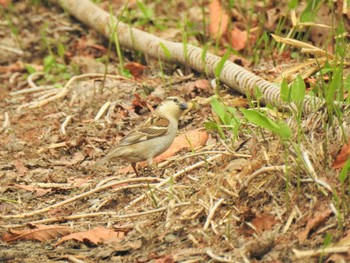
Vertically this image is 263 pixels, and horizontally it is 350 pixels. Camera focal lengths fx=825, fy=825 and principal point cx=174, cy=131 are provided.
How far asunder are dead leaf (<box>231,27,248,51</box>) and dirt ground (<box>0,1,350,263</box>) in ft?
2.36

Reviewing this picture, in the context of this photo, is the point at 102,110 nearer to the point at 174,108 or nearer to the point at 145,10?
the point at 174,108

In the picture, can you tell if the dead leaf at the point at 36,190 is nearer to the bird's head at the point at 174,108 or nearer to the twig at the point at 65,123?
the bird's head at the point at 174,108

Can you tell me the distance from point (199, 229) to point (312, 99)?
4.74 ft

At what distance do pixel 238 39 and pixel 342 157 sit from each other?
421 centimetres

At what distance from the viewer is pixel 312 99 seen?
562 centimetres

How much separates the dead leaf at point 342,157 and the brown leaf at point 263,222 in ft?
1.49

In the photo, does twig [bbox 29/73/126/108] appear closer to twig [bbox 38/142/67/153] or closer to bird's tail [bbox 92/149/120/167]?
twig [bbox 38/142/67/153]

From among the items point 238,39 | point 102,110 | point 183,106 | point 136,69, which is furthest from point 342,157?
point 136,69

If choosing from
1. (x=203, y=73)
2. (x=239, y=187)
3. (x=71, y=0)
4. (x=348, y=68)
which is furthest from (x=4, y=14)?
(x=239, y=187)

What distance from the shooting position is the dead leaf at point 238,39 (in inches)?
335

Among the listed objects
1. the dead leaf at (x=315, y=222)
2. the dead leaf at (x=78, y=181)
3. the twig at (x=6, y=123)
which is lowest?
the twig at (x=6, y=123)

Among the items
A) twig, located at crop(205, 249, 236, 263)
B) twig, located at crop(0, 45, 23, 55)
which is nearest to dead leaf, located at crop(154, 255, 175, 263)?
twig, located at crop(205, 249, 236, 263)

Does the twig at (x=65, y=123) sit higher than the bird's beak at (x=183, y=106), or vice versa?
the bird's beak at (x=183, y=106)

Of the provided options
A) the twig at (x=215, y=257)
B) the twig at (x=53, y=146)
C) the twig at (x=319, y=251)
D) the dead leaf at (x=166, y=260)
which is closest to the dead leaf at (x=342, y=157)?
the twig at (x=319, y=251)
